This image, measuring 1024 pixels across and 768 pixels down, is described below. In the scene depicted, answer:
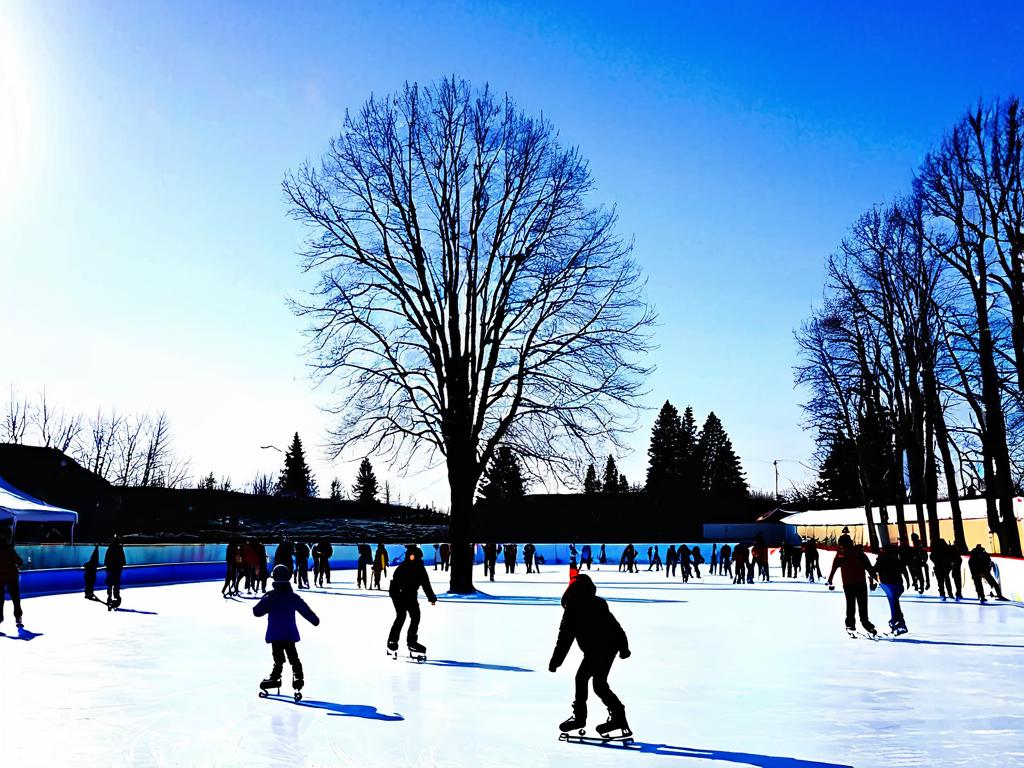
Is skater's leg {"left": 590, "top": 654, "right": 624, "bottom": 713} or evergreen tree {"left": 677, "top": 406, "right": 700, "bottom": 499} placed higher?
evergreen tree {"left": 677, "top": 406, "right": 700, "bottom": 499}

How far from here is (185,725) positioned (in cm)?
814

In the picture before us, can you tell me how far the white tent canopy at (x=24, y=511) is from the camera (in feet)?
113

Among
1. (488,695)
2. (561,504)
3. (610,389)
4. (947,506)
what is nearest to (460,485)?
(610,389)

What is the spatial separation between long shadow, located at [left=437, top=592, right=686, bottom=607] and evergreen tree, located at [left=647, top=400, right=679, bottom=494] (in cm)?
8367

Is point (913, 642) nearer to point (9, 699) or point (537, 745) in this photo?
point (537, 745)

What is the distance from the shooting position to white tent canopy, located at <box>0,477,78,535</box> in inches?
1358

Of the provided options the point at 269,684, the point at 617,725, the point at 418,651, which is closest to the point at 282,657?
the point at 269,684

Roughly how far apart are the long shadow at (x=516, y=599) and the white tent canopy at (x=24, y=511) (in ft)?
55.9

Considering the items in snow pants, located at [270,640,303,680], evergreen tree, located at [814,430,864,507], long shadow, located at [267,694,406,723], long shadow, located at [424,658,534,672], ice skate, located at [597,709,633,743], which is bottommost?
long shadow, located at [267,694,406,723]

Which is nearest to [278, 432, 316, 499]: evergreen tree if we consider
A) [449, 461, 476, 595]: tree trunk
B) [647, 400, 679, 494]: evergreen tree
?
[647, 400, 679, 494]: evergreen tree

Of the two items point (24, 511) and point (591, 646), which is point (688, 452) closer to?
point (24, 511)

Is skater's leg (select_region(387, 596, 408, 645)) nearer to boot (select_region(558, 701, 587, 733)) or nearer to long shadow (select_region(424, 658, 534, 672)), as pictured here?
long shadow (select_region(424, 658, 534, 672))

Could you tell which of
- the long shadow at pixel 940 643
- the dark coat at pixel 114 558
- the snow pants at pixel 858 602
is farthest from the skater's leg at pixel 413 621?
the dark coat at pixel 114 558

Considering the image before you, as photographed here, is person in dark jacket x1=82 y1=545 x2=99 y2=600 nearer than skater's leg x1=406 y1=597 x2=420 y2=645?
No
